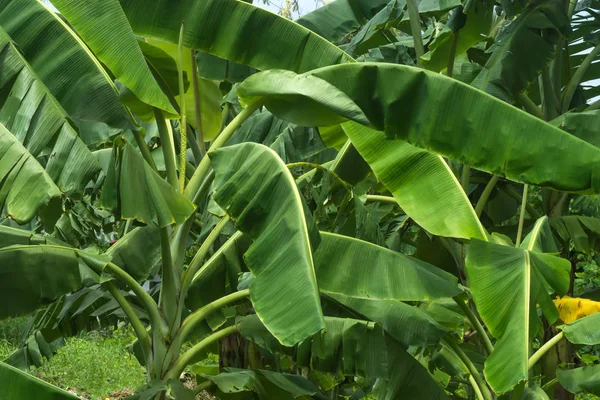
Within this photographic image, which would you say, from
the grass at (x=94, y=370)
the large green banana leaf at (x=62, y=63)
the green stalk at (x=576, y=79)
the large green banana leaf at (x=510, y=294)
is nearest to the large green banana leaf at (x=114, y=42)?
the large green banana leaf at (x=62, y=63)

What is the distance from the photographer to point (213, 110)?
5.70 metres

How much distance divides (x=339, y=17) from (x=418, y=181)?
2.35 meters

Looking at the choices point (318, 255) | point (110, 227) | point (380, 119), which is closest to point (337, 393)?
point (110, 227)

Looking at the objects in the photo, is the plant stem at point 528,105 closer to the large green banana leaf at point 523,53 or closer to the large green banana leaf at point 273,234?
the large green banana leaf at point 523,53

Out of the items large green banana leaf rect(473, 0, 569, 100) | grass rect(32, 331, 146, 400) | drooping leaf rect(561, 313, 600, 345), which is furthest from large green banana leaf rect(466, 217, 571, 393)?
grass rect(32, 331, 146, 400)

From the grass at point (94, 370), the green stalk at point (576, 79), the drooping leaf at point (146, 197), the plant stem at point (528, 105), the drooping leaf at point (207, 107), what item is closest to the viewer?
the drooping leaf at point (146, 197)

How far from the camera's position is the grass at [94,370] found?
9297mm

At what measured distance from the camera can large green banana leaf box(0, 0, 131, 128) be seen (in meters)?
3.93

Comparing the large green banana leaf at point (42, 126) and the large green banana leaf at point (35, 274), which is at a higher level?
the large green banana leaf at point (42, 126)

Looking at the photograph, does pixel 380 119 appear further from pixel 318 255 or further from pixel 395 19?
pixel 395 19

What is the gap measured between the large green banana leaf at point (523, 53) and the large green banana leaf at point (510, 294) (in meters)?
1.60

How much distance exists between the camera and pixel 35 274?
11.9 ft

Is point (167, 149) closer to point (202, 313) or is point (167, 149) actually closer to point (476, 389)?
point (202, 313)

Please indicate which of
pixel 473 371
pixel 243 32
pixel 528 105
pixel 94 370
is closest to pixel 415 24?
pixel 528 105
